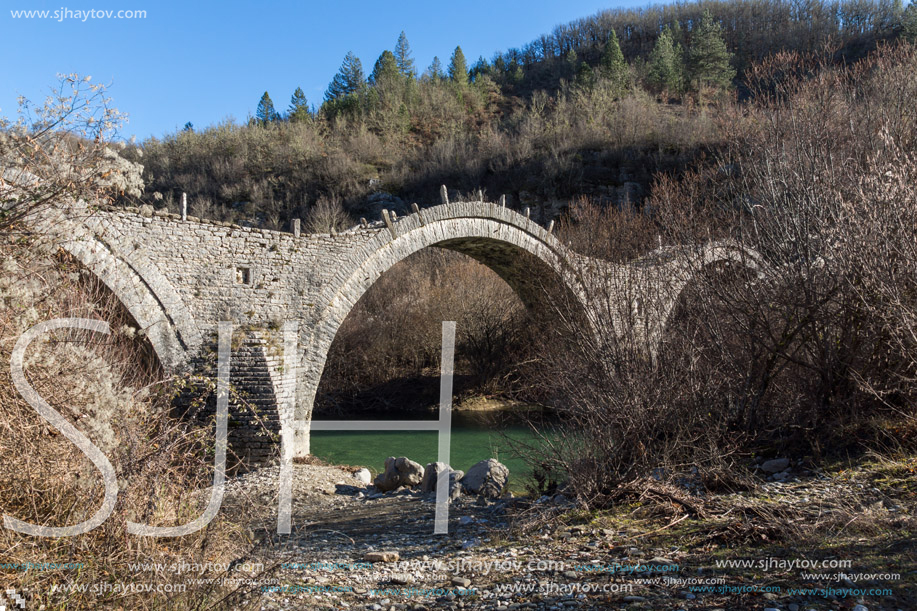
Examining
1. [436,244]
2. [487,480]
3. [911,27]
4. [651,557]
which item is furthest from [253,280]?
[911,27]

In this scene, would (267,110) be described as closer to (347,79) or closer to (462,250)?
(347,79)

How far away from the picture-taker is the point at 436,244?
12.3 m

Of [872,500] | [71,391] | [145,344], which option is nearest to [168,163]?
[145,344]

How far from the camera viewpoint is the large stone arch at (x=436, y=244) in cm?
1004

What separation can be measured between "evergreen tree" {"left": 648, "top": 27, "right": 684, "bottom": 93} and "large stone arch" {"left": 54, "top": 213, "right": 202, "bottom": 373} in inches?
1315

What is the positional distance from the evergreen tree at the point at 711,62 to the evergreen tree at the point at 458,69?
45.3 ft

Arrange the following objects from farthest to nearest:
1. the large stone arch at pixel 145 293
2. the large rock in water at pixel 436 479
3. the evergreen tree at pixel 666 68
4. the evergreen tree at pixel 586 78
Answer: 1. the evergreen tree at pixel 586 78
2. the evergreen tree at pixel 666 68
3. the large stone arch at pixel 145 293
4. the large rock in water at pixel 436 479

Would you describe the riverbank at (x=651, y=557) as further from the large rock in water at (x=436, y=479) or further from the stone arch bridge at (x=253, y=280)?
the stone arch bridge at (x=253, y=280)

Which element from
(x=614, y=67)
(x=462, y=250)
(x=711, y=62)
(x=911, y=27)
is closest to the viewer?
(x=462, y=250)

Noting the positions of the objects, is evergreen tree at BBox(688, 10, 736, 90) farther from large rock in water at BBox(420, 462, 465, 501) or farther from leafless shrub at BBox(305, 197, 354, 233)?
large rock in water at BBox(420, 462, 465, 501)

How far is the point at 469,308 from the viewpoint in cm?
1939

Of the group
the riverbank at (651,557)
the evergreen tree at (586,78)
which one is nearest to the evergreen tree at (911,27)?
the evergreen tree at (586,78)

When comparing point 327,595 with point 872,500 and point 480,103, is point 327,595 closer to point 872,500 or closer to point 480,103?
point 872,500

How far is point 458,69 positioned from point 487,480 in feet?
121
